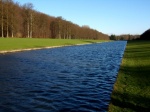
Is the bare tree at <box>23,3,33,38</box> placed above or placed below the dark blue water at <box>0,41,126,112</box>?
above

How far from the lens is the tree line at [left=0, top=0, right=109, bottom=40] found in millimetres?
75500

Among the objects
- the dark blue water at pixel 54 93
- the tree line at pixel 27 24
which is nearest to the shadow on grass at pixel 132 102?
the dark blue water at pixel 54 93

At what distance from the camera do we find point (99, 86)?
50.1ft

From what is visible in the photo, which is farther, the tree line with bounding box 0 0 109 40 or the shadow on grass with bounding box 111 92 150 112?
the tree line with bounding box 0 0 109 40

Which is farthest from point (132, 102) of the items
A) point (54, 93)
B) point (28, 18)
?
point (28, 18)

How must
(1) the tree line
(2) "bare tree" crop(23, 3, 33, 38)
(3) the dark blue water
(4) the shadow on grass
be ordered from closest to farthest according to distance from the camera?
(4) the shadow on grass
(3) the dark blue water
(1) the tree line
(2) "bare tree" crop(23, 3, 33, 38)

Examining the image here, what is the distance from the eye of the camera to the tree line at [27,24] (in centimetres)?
7550

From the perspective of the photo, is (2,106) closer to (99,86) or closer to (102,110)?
(102,110)

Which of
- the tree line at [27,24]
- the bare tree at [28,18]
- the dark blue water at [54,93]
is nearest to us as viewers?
the dark blue water at [54,93]

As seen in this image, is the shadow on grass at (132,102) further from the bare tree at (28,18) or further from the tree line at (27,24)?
the bare tree at (28,18)

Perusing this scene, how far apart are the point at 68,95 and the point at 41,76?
6061mm

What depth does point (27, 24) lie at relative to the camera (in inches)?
3708

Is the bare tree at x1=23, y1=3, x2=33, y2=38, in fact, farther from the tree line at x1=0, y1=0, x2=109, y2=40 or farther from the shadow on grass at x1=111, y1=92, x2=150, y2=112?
the shadow on grass at x1=111, y1=92, x2=150, y2=112

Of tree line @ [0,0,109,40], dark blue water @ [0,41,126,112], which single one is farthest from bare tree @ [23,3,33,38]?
dark blue water @ [0,41,126,112]
